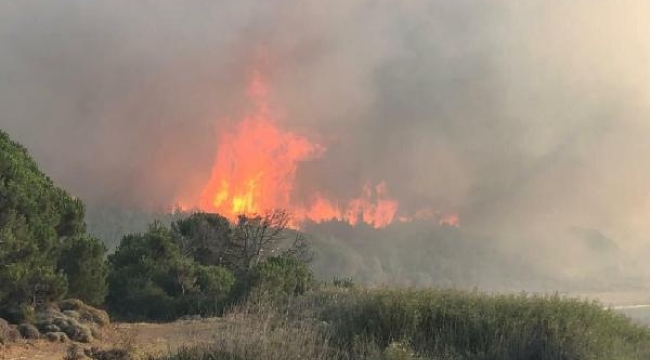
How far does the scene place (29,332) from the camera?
17641 millimetres

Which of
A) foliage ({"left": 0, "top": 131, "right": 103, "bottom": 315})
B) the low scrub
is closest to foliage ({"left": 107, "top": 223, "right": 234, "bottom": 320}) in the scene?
foliage ({"left": 0, "top": 131, "right": 103, "bottom": 315})

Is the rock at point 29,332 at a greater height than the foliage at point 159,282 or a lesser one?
lesser

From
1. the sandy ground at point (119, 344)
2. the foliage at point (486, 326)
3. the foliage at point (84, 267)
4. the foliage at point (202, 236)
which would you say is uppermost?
the foliage at point (202, 236)

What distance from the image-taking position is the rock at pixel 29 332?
17.5 meters

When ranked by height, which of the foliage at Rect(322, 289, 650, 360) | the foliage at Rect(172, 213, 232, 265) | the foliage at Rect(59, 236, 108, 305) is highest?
the foliage at Rect(172, 213, 232, 265)

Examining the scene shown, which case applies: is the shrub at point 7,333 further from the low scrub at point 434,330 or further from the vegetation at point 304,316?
the low scrub at point 434,330

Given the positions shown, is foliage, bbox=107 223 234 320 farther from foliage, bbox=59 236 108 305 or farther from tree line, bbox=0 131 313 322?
foliage, bbox=59 236 108 305

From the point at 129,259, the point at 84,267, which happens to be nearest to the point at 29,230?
the point at 84,267

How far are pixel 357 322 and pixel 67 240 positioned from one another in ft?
39.5

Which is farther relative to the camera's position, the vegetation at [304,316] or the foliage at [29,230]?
the foliage at [29,230]

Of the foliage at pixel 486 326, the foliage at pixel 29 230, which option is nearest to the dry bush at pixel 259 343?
the foliage at pixel 486 326

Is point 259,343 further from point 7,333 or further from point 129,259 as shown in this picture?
point 129,259

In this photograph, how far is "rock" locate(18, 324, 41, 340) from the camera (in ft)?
57.6

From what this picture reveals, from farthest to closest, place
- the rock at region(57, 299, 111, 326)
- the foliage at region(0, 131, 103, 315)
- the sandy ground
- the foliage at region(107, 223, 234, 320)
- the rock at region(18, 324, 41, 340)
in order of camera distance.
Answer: the foliage at region(107, 223, 234, 320)
the rock at region(57, 299, 111, 326)
the foliage at region(0, 131, 103, 315)
the rock at region(18, 324, 41, 340)
the sandy ground
